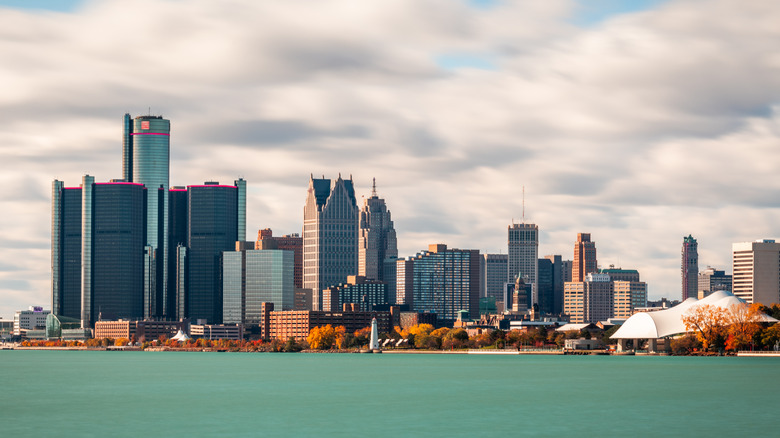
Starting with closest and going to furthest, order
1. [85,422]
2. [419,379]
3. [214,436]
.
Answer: [214,436], [85,422], [419,379]

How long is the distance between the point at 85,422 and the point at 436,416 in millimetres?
24613

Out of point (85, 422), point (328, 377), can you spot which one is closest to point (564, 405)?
point (85, 422)

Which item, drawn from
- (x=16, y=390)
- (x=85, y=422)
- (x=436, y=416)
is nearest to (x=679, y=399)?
(x=436, y=416)

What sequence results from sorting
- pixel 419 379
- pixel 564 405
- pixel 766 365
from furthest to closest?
pixel 766 365 < pixel 419 379 < pixel 564 405

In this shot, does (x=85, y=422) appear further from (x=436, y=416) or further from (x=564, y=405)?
(x=564, y=405)

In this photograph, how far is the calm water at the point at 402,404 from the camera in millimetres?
77000

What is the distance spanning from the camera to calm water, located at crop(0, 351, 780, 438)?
77.0 meters

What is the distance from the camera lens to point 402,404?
96.9 meters

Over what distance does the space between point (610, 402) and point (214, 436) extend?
123ft

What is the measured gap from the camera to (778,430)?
73.8 meters

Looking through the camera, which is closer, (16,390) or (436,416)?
(436,416)

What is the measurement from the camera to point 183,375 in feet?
503

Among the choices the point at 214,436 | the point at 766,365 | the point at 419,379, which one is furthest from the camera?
the point at 766,365

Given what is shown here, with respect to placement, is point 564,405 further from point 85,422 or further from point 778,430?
point 85,422
